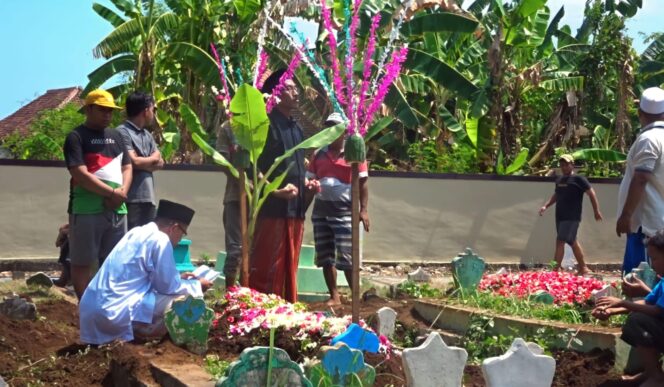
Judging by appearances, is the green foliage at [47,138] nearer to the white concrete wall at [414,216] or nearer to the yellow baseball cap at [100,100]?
the white concrete wall at [414,216]

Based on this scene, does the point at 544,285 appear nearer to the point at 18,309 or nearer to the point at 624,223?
the point at 624,223

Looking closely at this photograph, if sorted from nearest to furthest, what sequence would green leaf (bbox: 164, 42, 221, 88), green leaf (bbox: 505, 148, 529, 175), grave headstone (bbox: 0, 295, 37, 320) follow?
grave headstone (bbox: 0, 295, 37, 320) → green leaf (bbox: 164, 42, 221, 88) → green leaf (bbox: 505, 148, 529, 175)

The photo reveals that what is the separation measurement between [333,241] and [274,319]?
3739mm

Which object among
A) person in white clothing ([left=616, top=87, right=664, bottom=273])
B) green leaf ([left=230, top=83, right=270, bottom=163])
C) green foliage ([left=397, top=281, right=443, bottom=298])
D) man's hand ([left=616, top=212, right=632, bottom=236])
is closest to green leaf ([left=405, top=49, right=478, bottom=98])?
green foliage ([left=397, top=281, right=443, bottom=298])

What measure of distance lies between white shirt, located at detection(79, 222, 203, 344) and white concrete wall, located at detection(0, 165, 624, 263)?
8.79 m

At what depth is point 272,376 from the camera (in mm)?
4488

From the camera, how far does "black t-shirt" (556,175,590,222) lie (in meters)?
14.2

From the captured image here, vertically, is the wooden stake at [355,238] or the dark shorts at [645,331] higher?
the wooden stake at [355,238]

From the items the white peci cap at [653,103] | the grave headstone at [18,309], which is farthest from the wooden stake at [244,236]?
the white peci cap at [653,103]

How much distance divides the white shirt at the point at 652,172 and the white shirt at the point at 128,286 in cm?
304

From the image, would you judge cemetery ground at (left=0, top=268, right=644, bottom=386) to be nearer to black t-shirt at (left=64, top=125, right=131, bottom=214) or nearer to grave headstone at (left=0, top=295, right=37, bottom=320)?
grave headstone at (left=0, top=295, right=37, bottom=320)

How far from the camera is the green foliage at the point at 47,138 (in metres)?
20.6

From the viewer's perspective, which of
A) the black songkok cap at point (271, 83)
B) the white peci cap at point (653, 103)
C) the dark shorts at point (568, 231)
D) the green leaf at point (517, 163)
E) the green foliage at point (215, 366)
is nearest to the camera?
the green foliage at point (215, 366)

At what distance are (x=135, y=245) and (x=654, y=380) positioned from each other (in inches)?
122
